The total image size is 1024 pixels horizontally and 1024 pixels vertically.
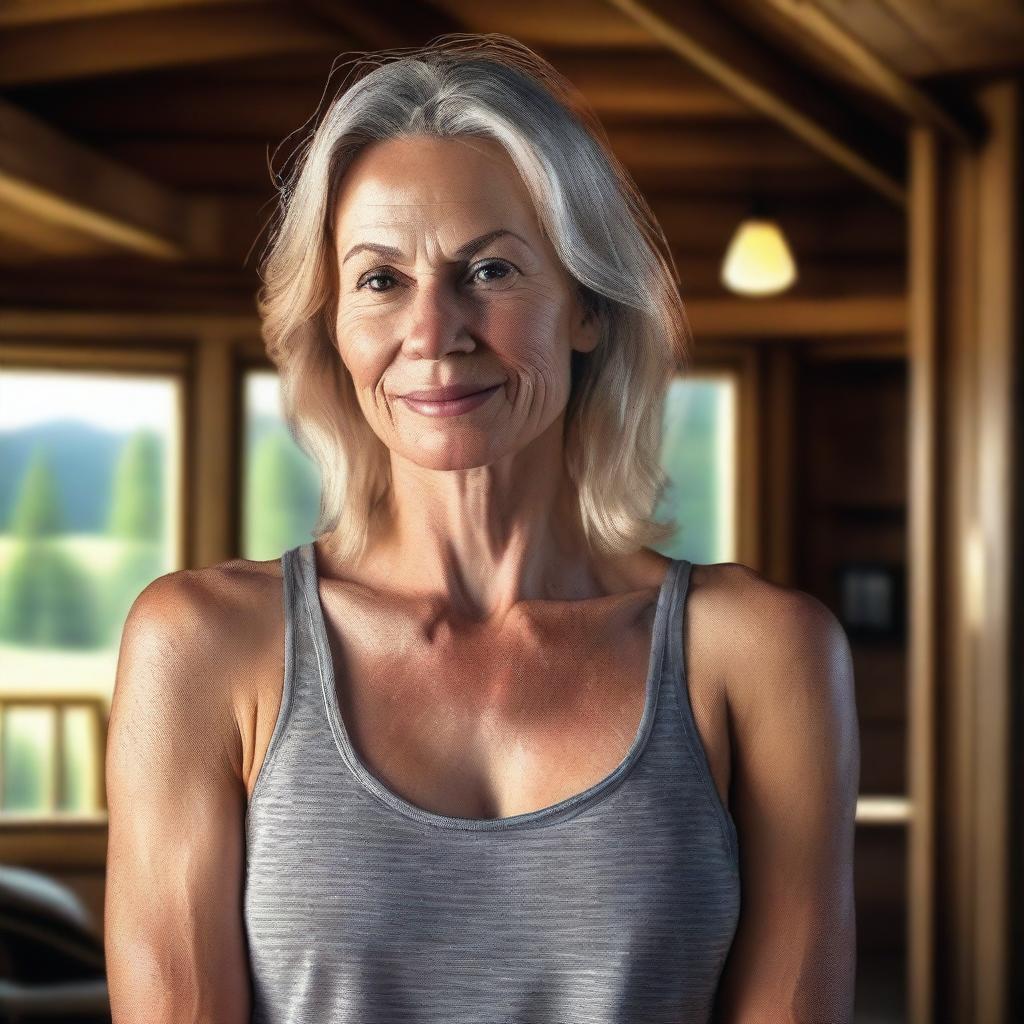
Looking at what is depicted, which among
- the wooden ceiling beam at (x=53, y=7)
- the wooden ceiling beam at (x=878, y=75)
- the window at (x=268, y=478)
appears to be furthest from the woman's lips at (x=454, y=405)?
the window at (x=268, y=478)

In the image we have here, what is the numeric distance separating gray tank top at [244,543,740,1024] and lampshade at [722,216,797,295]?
14.9ft

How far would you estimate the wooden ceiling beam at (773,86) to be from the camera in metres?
3.67

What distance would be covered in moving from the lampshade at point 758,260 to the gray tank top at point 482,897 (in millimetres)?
4527

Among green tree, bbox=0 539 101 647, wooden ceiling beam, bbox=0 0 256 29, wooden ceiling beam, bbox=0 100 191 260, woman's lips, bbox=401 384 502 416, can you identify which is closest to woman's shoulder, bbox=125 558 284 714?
woman's lips, bbox=401 384 502 416

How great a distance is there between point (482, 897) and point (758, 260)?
15.2 ft

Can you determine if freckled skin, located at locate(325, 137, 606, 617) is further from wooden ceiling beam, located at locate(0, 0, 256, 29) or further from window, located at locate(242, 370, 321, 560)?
Answer: window, located at locate(242, 370, 321, 560)

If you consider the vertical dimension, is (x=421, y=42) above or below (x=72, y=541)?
above

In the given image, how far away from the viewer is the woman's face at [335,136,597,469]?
1261 mm

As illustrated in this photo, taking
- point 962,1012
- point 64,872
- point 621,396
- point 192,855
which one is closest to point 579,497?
point 621,396

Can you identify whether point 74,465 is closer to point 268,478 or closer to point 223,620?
point 268,478

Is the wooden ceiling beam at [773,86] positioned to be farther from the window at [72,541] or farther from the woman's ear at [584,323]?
the window at [72,541]

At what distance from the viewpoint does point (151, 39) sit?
4.95 meters

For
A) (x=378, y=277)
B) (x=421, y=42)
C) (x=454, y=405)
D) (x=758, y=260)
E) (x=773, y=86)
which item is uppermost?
(x=421, y=42)

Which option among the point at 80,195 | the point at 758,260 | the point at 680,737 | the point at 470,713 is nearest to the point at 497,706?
the point at 470,713
